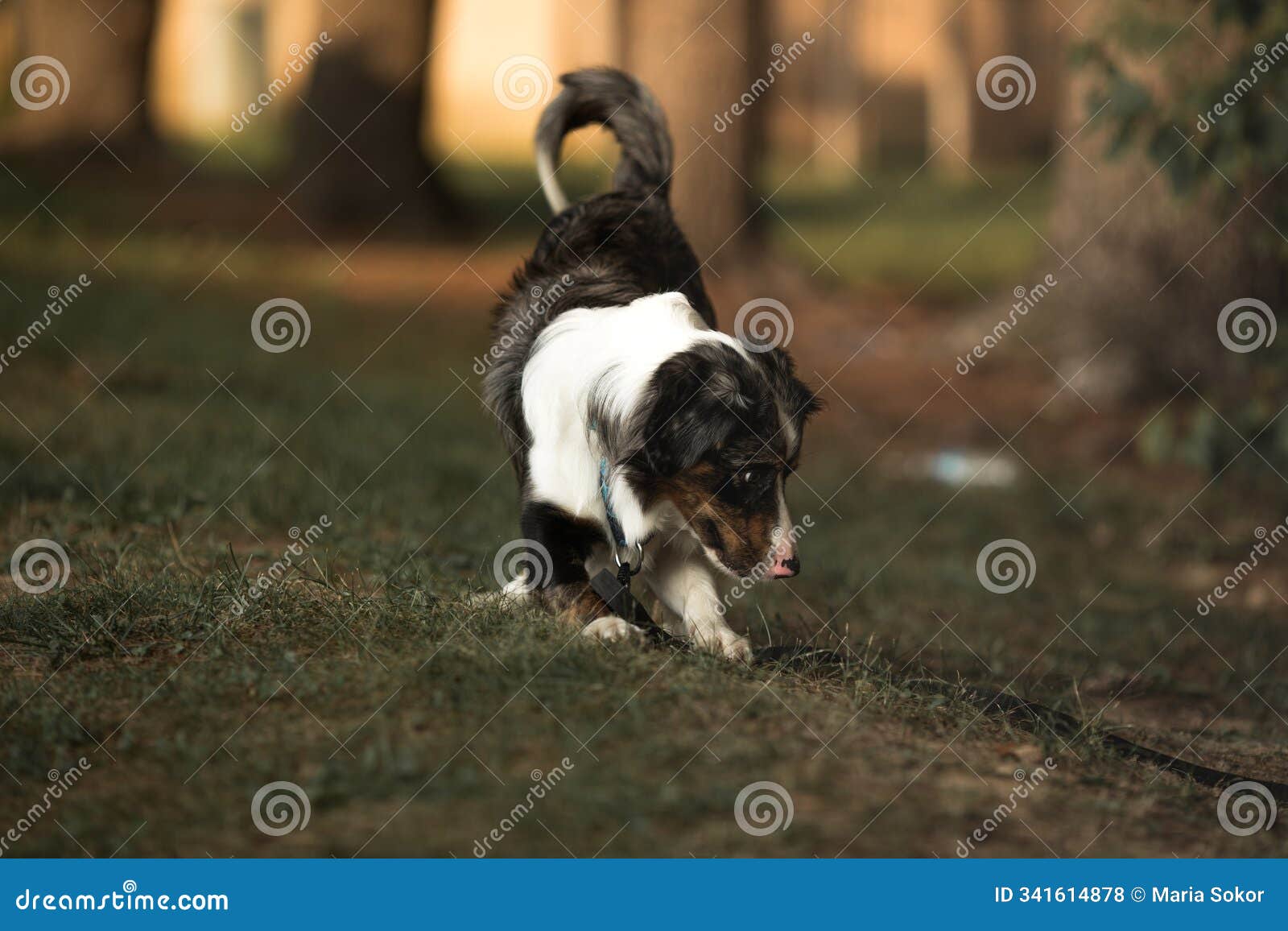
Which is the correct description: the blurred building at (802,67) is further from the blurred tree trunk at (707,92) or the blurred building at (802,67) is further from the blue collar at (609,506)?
the blue collar at (609,506)

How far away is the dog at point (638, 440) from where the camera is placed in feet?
13.1

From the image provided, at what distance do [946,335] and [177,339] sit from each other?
612 cm

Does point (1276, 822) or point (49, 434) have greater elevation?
point (1276, 822)

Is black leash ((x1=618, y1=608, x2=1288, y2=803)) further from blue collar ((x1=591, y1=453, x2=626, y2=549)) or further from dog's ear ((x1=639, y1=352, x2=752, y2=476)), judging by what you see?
dog's ear ((x1=639, y1=352, x2=752, y2=476))

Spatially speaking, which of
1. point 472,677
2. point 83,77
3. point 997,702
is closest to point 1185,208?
point 997,702

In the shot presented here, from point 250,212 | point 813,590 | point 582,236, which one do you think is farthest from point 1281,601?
point 250,212

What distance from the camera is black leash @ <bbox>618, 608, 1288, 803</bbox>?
4145mm

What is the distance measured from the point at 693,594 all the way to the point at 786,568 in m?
0.54

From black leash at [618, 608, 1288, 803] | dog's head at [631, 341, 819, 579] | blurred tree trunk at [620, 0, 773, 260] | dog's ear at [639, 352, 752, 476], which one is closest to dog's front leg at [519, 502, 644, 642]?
black leash at [618, 608, 1288, 803]

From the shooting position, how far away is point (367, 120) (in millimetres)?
15297

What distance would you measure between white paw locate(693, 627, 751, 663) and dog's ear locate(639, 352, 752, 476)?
65cm

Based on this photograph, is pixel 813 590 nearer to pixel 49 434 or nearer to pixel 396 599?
pixel 396 599

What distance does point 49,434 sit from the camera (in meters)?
7.24

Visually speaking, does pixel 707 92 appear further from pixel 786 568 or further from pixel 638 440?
pixel 786 568
